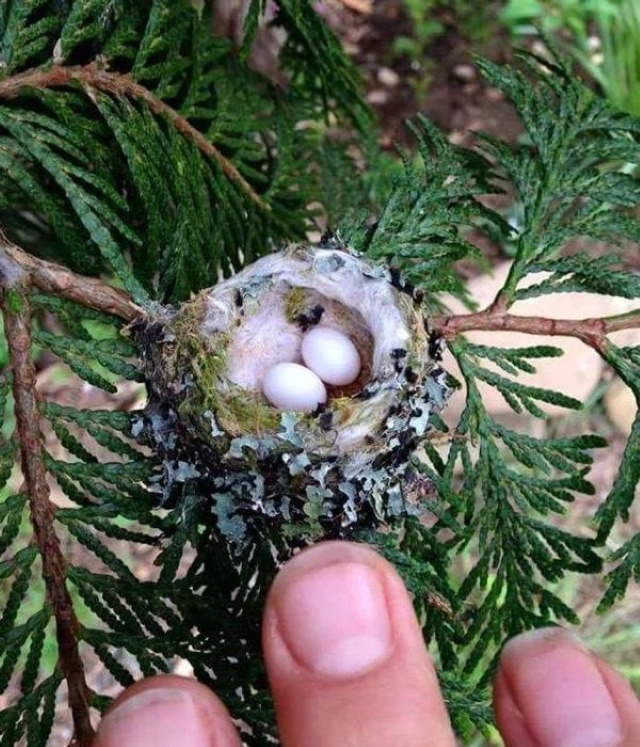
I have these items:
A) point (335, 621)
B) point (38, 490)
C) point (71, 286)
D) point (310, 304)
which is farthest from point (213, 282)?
point (335, 621)

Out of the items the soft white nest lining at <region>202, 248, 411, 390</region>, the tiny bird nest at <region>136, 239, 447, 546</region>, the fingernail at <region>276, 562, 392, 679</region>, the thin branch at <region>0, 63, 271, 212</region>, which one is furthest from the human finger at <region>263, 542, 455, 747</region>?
the thin branch at <region>0, 63, 271, 212</region>

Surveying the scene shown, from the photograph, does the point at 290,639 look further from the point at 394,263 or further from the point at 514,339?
the point at 514,339

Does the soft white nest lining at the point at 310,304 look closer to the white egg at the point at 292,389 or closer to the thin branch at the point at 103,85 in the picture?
the white egg at the point at 292,389

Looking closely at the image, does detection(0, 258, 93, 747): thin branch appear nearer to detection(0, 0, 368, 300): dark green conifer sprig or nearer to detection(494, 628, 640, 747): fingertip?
detection(0, 0, 368, 300): dark green conifer sprig

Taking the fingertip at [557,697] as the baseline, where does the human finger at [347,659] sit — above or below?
above

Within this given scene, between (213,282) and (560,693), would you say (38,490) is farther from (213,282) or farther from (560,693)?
(560,693)

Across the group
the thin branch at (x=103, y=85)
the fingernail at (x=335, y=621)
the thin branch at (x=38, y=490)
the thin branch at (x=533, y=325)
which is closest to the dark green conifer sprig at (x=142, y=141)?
the thin branch at (x=103, y=85)

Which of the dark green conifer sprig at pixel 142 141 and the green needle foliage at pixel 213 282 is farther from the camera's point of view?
the dark green conifer sprig at pixel 142 141

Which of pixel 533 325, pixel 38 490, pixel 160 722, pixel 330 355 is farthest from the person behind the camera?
pixel 330 355
